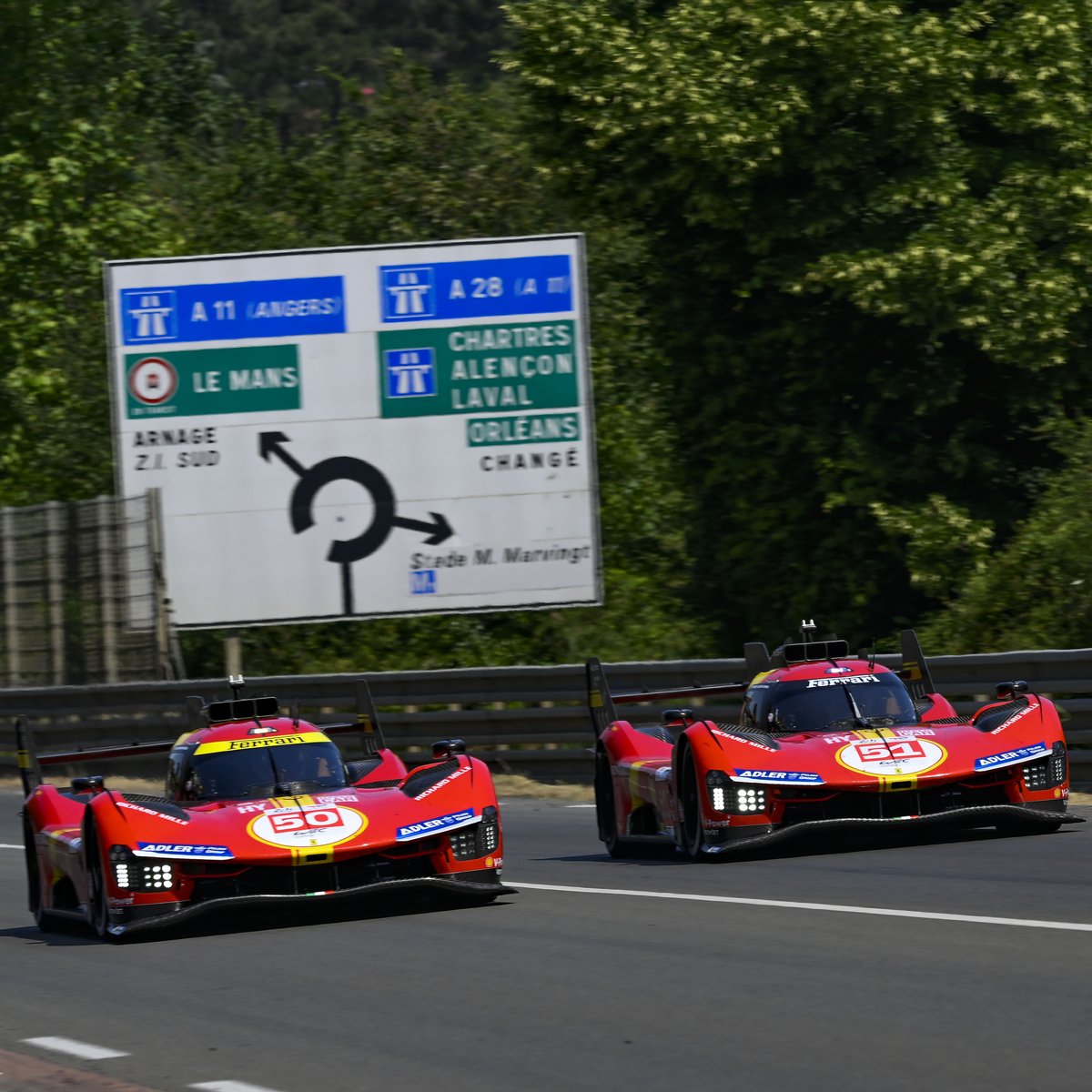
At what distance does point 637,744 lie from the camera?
14609 mm

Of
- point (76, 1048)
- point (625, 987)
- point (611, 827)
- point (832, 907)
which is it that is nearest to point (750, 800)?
point (611, 827)

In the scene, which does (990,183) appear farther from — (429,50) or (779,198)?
(429,50)

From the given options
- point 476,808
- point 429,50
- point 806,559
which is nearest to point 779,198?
point 806,559

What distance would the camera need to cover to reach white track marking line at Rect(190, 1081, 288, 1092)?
23.9ft

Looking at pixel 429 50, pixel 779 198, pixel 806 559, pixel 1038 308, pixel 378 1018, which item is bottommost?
pixel 378 1018

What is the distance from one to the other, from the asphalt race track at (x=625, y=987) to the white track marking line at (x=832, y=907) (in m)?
0.03

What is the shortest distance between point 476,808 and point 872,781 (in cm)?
245

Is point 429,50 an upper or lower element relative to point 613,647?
upper

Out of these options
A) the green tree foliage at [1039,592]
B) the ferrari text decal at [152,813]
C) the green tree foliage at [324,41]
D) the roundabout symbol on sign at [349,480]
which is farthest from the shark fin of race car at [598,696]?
the green tree foliage at [324,41]

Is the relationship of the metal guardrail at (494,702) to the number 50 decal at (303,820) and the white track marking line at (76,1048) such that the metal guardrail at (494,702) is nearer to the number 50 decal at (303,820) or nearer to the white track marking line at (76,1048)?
the number 50 decal at (303,820)

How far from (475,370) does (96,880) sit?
1411cm

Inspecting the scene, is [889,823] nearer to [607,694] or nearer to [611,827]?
[611,827]

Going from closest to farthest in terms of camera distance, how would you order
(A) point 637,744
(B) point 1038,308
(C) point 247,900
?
(C) point 247,900, (A) point 637,744, (B) point 1038,308

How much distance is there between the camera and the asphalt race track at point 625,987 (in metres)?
7.26
